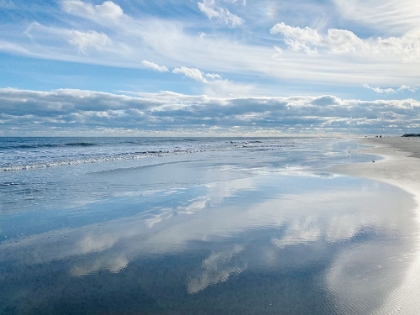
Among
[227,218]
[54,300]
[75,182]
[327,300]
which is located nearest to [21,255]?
[54,300]

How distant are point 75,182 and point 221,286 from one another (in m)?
12.5

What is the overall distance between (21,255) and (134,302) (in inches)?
123

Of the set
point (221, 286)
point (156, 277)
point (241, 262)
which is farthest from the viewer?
point (241, 262)

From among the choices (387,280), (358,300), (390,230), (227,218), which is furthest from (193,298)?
(390,230)

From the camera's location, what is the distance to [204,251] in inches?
257

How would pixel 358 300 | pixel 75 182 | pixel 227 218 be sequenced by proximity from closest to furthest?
1. pixel 358 300
2. pixel 227 218
3. pixel 75 182

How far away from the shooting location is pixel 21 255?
253 inches

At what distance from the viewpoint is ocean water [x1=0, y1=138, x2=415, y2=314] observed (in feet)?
15.2

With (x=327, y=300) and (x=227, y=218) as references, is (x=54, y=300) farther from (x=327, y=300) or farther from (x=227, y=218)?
(x=227, y=218)

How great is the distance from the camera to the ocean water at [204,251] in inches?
183

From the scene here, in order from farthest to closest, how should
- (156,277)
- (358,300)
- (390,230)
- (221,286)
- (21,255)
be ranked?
(390,230)
(21,255)
(156,277)
(221,286)
(358,300)

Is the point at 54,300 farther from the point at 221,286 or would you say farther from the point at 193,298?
the point at 221,286

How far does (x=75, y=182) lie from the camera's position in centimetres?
1576

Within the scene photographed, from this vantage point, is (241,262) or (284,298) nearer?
(284,298)
